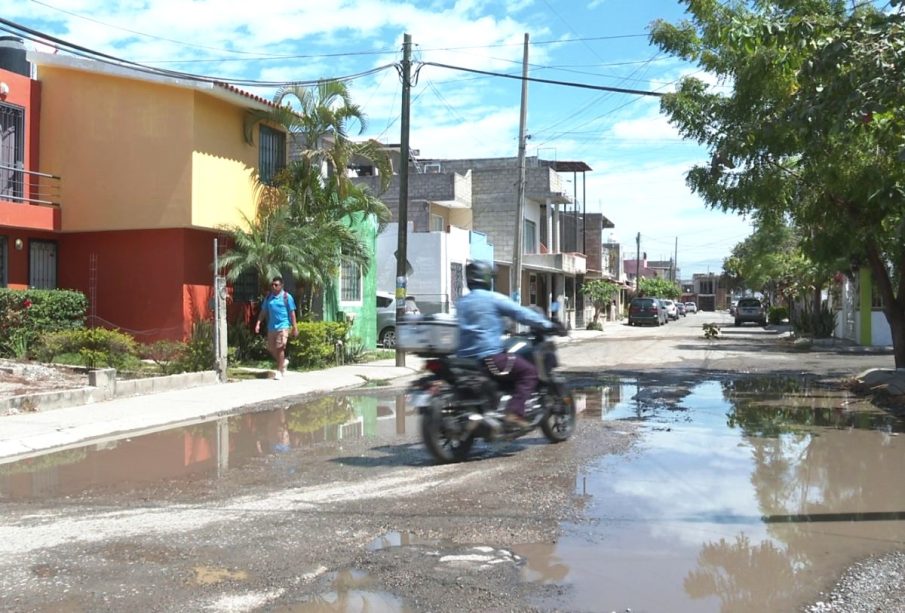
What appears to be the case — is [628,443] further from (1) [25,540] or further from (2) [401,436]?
(1) [25,540]

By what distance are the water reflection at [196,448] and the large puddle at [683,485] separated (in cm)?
3

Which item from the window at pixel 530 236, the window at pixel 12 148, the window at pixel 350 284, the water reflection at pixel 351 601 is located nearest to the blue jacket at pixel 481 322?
the water reflection at pixel 351 601

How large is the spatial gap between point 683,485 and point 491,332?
2386mm

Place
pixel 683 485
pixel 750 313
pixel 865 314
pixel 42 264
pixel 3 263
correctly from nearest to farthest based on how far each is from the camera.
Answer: pixel 683 485 < pixel 3 263 < pixel 42 264 < pixel 865 314 < pixel 750 313

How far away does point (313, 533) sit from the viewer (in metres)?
5.87

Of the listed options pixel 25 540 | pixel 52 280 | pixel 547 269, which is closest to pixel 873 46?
pixel 25 540

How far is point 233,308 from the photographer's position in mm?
19469

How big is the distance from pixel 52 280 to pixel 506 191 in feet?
88.1

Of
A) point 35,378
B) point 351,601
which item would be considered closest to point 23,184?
point 35,378

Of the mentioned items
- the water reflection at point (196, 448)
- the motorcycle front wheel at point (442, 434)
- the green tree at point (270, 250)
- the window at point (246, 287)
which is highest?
the green tree at point (270, 250)

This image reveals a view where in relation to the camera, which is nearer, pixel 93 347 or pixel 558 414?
pixel 558 414

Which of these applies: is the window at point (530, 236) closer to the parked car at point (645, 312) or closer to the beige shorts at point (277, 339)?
the parked car at point (645, 312)

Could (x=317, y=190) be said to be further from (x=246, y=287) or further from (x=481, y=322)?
(x=481, y=322)

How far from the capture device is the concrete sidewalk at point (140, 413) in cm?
974
